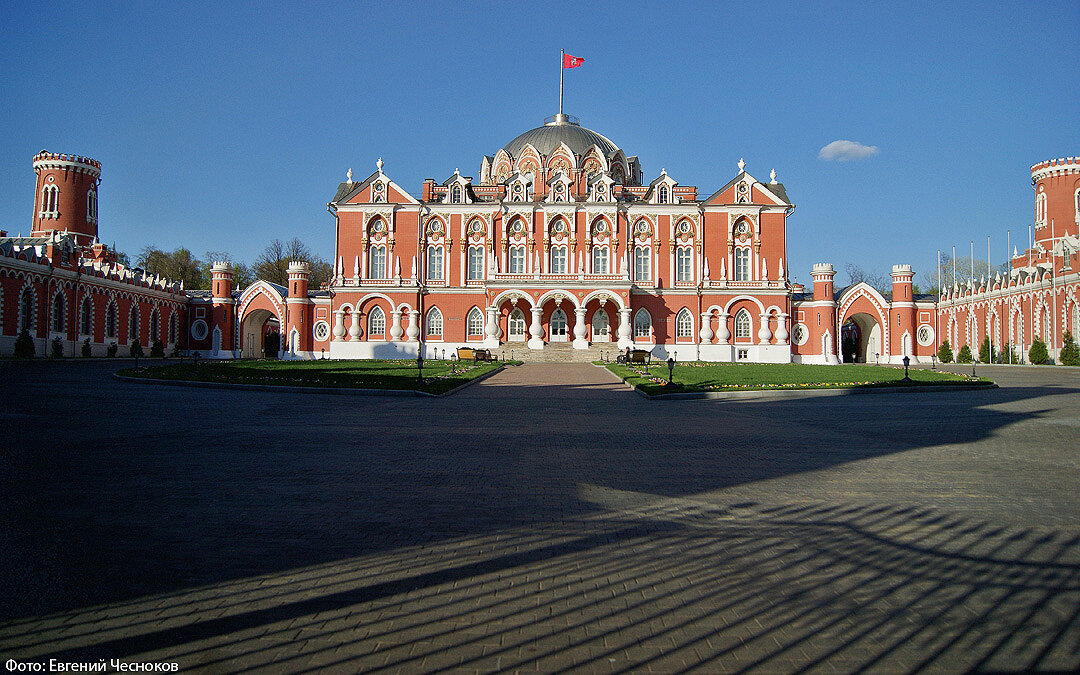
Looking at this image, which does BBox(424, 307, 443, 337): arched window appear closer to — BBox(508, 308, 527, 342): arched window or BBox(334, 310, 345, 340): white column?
BBox(508, 308, 527, 342): arched window

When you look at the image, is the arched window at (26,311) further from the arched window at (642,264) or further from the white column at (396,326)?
the arched window at (642,264)

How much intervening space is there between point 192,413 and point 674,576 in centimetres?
1273

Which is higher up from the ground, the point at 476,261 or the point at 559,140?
the point at 559,140

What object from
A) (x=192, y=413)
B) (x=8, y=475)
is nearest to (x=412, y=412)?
(x=192, y=413)

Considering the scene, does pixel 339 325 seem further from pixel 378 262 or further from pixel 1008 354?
pixel 1008 354

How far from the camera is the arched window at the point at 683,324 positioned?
174ft

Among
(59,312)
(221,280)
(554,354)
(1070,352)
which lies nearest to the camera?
(1070,352)

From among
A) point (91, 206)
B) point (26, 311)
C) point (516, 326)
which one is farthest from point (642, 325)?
point (91, 206)

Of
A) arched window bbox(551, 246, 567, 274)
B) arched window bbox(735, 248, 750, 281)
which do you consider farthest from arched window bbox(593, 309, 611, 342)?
arched window bbox(735, 248, 750, 281)

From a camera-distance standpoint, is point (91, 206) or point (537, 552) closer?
point (537, 552)

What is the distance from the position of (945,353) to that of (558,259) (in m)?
31.4

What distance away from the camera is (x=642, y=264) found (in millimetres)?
54500

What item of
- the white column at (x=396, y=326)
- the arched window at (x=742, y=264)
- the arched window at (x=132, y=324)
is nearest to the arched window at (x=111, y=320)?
the arched window at (x=132, y=324)

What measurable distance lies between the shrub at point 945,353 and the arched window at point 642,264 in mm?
24574
